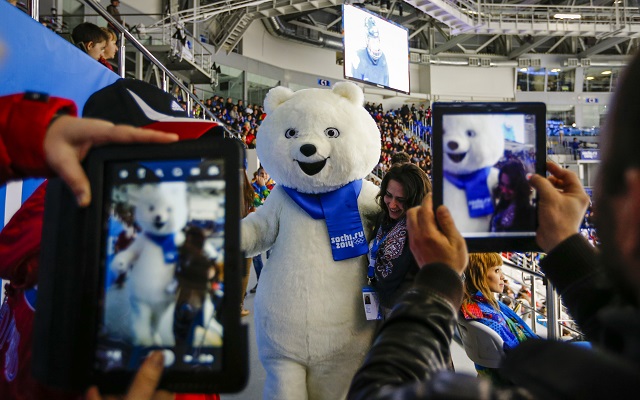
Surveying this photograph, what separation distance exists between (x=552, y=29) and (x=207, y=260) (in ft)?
58.8

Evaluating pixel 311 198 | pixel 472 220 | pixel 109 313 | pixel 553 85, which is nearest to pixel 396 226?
pixel 311 198

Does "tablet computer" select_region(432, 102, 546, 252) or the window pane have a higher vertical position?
the window pane

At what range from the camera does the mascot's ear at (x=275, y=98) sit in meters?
2.09

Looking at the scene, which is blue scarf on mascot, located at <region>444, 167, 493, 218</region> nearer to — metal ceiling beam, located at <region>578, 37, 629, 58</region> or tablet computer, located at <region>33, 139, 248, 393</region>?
tablet computer, located at <region>33, 139, 248, 393</region>

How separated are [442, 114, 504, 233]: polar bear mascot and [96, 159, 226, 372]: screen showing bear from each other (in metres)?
0.45

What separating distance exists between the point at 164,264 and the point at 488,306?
1.73 meters

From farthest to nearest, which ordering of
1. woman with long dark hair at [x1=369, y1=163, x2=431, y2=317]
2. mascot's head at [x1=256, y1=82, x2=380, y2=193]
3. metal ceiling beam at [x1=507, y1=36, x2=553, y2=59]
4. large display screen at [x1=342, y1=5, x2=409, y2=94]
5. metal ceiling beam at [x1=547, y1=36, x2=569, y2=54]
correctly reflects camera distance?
metal ceiling beam at [x1=547, y1=36, x2=569, y2=54], metal ceiling beam at [x1=507, y1=36, x2=553, y2=59], large display screen at [x1=342, y1=5, x2=409, y2=94], mascot's head at [x1=256, y1=82, x2=380, y2=193], woman with long dark hair at [x1=369, y1=163, x2=431, y2=317]

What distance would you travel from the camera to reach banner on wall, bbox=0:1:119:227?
1.82m

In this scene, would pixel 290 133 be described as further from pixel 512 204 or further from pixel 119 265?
pixel 119 265

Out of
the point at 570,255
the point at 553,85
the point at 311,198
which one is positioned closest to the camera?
the point at 570,255

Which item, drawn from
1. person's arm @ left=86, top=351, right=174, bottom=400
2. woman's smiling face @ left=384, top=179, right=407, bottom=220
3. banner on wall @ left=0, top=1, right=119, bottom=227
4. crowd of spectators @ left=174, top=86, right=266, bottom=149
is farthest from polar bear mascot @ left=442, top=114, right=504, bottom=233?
crowd of spectators @ left=174, top=86, right=266, bottom=149

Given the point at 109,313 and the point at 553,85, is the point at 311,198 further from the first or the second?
the point at 553,85

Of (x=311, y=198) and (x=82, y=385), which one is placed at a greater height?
(x=311, y=198)

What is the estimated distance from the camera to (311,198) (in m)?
1.92
